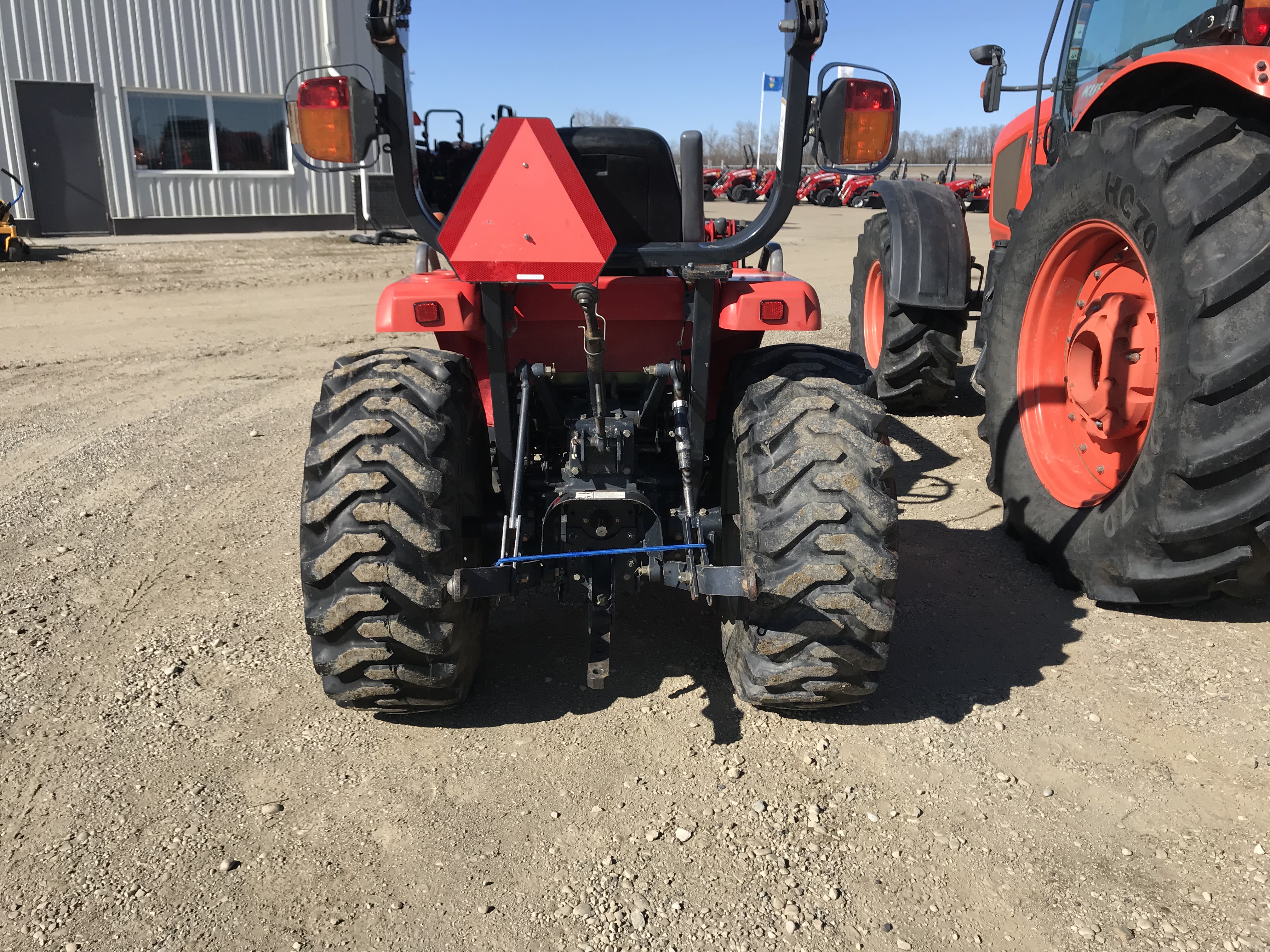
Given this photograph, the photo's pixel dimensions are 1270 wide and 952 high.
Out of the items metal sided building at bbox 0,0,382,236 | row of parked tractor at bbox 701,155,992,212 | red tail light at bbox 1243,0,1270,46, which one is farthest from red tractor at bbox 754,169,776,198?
row of parked tractor at bbox 701,155,992,212

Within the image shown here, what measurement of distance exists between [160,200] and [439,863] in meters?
16.7

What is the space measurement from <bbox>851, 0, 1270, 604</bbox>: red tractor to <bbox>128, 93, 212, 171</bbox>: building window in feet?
48.2

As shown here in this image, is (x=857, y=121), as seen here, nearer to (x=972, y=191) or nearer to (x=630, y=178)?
(x=630, y=178)

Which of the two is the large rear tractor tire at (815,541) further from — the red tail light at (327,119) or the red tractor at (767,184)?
the red tail light at (327,119)

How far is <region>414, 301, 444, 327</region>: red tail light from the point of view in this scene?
2.93 metres

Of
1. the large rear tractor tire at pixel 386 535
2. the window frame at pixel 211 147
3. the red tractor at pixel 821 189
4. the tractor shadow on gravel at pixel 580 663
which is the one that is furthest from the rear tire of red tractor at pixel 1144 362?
the red tractor at pixel 821 189

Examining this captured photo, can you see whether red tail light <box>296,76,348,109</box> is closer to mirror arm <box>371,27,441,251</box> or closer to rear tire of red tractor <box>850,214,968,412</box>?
mirror arm <box>371,27,441,251</box>

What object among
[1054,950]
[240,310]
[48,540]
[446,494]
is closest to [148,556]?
→ [48,540]

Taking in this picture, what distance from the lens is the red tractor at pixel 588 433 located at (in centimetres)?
258

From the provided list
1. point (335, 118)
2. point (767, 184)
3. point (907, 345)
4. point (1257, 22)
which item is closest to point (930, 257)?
point (907, 345)

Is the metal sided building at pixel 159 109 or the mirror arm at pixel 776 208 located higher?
the metal sided building at pixel 159 109

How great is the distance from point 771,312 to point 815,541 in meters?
0.75

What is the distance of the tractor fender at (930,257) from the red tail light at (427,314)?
333cm

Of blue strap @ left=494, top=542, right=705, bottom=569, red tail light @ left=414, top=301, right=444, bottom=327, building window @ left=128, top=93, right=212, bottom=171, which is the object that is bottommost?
blue strap @ left=494, top=542, right=705, bottom=569
